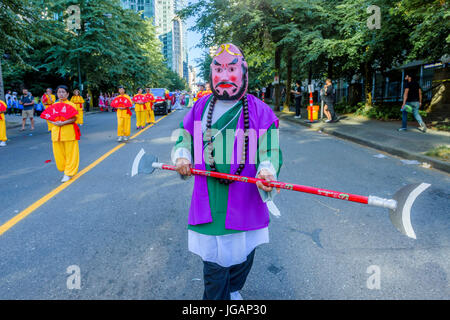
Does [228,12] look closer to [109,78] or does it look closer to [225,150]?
[225,150]

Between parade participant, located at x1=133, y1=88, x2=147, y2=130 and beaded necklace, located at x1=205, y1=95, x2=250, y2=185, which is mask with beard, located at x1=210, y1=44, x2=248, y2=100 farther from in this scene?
parade participant, located at x1=133, y1=88, x2=147, y2=130

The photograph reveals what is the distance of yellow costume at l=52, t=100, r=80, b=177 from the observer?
250 inches

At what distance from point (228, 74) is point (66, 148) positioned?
16.9 feet

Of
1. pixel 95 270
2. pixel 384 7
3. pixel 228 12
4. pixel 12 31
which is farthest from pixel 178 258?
pixel 228 12

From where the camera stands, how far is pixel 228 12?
18328 millimetres

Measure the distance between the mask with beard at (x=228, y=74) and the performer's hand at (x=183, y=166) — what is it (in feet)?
1.51

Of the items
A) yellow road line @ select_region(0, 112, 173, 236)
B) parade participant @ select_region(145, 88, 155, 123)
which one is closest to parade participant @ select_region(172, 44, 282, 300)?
yellow road line @ select_region(0, 112, 173, 236)

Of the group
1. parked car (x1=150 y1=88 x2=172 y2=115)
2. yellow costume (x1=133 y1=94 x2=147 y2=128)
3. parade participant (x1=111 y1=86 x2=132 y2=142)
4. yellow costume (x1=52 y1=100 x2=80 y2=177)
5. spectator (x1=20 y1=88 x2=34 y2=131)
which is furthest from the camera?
parked car (x1=150 y1=88 x2=172 y2=115)

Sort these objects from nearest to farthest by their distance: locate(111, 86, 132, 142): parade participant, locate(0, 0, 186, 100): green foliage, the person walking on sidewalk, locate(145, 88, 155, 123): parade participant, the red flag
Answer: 1. the red flag
2. locate(111, 86, 132, 142): parade participant
3. the person walking on sidewalk
4. locate(145, 88, 155, 123): parade participant
5. locate(0, 0, 186, 100): green foliage

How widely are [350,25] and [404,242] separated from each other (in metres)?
13.3

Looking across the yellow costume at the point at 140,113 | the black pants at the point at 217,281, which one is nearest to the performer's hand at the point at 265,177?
the black pants at the point at 217,281

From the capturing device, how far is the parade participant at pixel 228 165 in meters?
2.18
